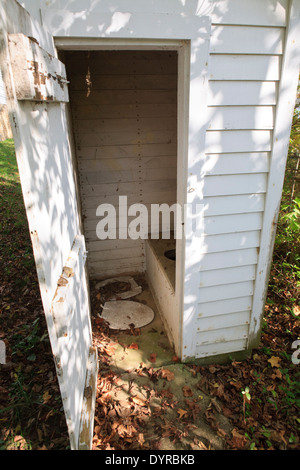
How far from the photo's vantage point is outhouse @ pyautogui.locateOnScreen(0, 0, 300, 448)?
1.48 meters

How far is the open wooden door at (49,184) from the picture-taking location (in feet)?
3.90

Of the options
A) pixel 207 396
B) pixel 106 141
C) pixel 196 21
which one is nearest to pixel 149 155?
pixel 106 141

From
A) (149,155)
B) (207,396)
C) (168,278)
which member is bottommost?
(207,396)

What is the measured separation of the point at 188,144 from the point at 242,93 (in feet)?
1.98

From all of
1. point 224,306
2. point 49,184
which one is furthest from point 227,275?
point 49,184

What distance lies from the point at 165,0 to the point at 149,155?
2.52 metres

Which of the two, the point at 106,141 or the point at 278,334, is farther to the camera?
the point at 106,141

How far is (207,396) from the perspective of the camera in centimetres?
276

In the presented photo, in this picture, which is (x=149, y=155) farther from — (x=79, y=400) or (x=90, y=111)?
(x=79, y=400)

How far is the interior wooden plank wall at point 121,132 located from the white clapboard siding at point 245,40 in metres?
2.12

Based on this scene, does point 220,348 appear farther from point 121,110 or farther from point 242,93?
point 121,110

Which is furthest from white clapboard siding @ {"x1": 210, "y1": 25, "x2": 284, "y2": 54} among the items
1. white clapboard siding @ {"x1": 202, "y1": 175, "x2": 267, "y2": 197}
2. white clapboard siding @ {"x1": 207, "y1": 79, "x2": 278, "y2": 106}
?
white clapboard siding @ {"x1": 202, "y1": 175, "x2": 267, "y2": 197}

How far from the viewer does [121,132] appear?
4242 millimetres

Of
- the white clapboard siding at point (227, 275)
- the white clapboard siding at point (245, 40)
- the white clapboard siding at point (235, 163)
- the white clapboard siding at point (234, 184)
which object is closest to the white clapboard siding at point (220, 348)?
the white clapboard siding at point (227, 275)
